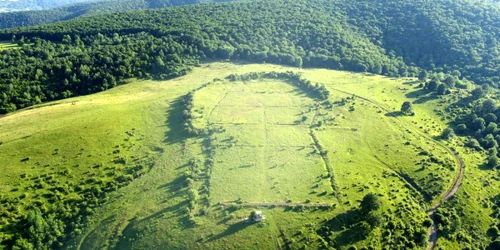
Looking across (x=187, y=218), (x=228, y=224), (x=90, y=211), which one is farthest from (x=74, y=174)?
(x=228, y=224)

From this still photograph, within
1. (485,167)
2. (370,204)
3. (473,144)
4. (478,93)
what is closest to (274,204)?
(370,204)

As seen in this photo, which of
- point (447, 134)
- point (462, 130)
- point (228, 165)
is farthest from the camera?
point (462, 130)

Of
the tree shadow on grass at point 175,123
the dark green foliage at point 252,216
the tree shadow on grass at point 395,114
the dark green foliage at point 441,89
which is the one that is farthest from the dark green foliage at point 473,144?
the tree shadow on grass at point 175,123

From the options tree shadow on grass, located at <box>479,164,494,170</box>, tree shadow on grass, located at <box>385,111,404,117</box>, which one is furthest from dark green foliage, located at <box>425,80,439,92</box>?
tree shadow on grass, located at <box>479,164,494,170</box>

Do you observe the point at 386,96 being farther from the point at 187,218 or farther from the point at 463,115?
the point at 187,218

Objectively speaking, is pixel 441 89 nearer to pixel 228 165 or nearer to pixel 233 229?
pixel 228 165

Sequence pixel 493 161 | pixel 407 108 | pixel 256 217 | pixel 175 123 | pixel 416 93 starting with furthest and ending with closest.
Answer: pixel 416 93
pixel 407 108
pixel 175 123
pixel 493 161
pixel 256 217

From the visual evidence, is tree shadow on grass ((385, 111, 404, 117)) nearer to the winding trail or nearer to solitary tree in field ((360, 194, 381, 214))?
the winding trail
